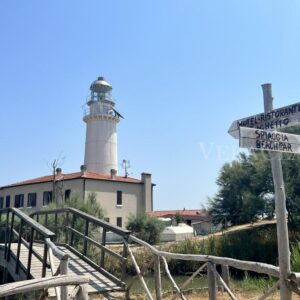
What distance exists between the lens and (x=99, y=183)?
108 feet

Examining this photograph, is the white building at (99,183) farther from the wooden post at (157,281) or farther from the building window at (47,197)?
the wooden post at (157,281)

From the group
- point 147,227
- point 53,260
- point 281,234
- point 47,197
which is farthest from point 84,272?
point 47,197

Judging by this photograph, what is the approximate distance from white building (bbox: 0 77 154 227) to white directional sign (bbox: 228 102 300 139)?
26.5m

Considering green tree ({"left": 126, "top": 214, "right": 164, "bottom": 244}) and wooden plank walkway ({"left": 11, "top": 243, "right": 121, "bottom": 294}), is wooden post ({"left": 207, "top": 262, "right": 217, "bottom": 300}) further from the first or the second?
green tree ({"left": 126, "top": 214, "right": 164, "bottom": 244})

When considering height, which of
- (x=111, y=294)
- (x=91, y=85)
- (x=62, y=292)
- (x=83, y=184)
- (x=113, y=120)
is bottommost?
(x=111, y=294)

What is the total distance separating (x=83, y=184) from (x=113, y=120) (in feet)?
36.8

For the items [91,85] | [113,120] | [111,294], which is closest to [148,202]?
[113,120]

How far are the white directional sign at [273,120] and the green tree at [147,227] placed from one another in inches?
915

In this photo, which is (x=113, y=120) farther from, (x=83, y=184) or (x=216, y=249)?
(x=216, y=249)

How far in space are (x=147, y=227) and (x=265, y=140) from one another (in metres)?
23.8

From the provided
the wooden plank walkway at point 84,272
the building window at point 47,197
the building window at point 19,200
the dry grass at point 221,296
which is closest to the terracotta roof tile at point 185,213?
the building window at point 47,197

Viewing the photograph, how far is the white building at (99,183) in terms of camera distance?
32781 mm

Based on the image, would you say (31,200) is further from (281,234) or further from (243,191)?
(281,234)

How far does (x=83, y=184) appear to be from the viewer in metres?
31.8
